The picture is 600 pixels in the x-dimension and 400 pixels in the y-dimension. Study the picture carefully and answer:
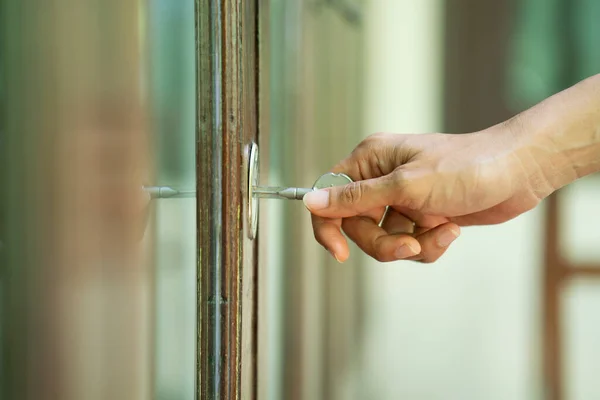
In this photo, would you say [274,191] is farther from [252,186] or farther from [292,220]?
[292,220]

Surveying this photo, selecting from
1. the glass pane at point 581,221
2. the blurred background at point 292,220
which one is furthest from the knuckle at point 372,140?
the glass pane at point 581,221

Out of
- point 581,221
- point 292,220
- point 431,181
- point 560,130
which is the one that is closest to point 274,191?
point 431,181

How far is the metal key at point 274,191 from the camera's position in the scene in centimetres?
35

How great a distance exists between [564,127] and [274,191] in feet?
0.79

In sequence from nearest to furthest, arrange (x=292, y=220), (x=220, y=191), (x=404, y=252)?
(x=220, y=191)
(x=404, y=252)
(x=292, y=220)

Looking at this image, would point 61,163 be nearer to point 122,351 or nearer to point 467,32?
point 122,351

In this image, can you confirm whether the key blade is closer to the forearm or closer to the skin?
the skin

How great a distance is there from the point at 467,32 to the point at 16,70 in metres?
1.26

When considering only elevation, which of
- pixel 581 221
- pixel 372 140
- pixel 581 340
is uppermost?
pixel 372 140

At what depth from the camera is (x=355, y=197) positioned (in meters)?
0.41

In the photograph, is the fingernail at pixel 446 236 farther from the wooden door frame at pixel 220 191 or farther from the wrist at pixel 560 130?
the wooden door frame at pixel 220 191

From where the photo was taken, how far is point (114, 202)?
312 millimetres

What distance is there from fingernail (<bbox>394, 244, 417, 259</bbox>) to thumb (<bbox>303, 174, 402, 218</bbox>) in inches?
2.9

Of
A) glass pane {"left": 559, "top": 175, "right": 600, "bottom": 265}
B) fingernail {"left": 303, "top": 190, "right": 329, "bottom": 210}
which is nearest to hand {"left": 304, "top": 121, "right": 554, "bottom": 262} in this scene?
fingernail {"left": 303, "top": 190, "right": 329, "bottom": 210}
